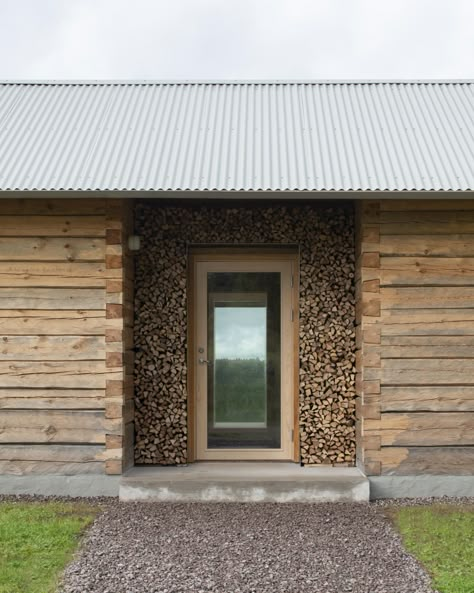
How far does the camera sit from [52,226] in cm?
659

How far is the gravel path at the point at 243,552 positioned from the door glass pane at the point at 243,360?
1161mm

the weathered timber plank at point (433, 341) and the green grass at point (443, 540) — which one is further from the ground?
the weathered timber plank at point (433, 341)

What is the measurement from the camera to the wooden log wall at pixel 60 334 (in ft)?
21.4

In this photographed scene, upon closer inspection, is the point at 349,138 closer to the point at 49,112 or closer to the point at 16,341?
the point at 49,112

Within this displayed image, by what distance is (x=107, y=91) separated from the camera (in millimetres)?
8477

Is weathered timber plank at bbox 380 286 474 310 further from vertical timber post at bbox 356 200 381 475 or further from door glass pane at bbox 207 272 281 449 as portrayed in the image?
door glass pane at bbox 207 272 281 449

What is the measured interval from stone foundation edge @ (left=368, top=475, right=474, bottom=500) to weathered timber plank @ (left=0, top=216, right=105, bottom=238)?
3.29 m

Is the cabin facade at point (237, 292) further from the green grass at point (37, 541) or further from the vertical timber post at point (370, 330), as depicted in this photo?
the green grass at point (37, 541)

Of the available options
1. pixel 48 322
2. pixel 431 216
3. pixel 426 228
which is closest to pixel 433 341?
pixel 426 228

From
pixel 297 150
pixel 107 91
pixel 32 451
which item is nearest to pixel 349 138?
pixel 297 150

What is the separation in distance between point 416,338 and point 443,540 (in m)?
1.88

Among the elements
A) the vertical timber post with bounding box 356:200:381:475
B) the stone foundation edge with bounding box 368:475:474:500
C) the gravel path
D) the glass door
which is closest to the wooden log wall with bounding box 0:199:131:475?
the gravel path

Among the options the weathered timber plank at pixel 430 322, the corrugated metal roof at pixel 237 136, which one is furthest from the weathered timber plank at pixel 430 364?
the corrugated metal roof at pixel 237 136

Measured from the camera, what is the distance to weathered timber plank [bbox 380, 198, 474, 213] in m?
6.58
